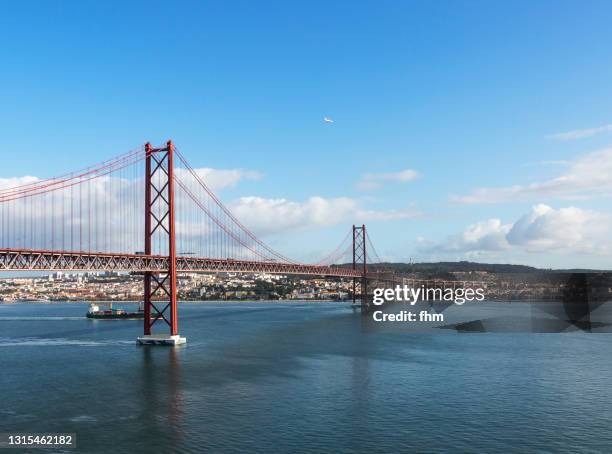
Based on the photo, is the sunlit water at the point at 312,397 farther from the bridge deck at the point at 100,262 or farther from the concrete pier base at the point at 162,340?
the bridge deck at the point at 100,262

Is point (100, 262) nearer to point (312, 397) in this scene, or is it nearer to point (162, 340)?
point (162, 340)

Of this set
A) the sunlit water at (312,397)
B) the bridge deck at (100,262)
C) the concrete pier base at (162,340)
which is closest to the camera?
the sunlit water at (312,397)

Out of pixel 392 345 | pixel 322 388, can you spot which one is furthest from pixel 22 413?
pixel 392 345

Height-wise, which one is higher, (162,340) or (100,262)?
(100,262)

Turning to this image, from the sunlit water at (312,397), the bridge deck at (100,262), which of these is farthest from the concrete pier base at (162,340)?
the bridge deck at (100,262)

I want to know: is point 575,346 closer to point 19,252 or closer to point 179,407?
point 179,407

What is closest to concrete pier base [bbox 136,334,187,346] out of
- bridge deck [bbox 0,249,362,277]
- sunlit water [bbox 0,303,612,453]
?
sunlit water [bbox 0,303,612,453]

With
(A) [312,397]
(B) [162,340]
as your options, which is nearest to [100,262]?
(B) [162,340]

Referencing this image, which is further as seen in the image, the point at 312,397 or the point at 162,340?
the point at 162,340
